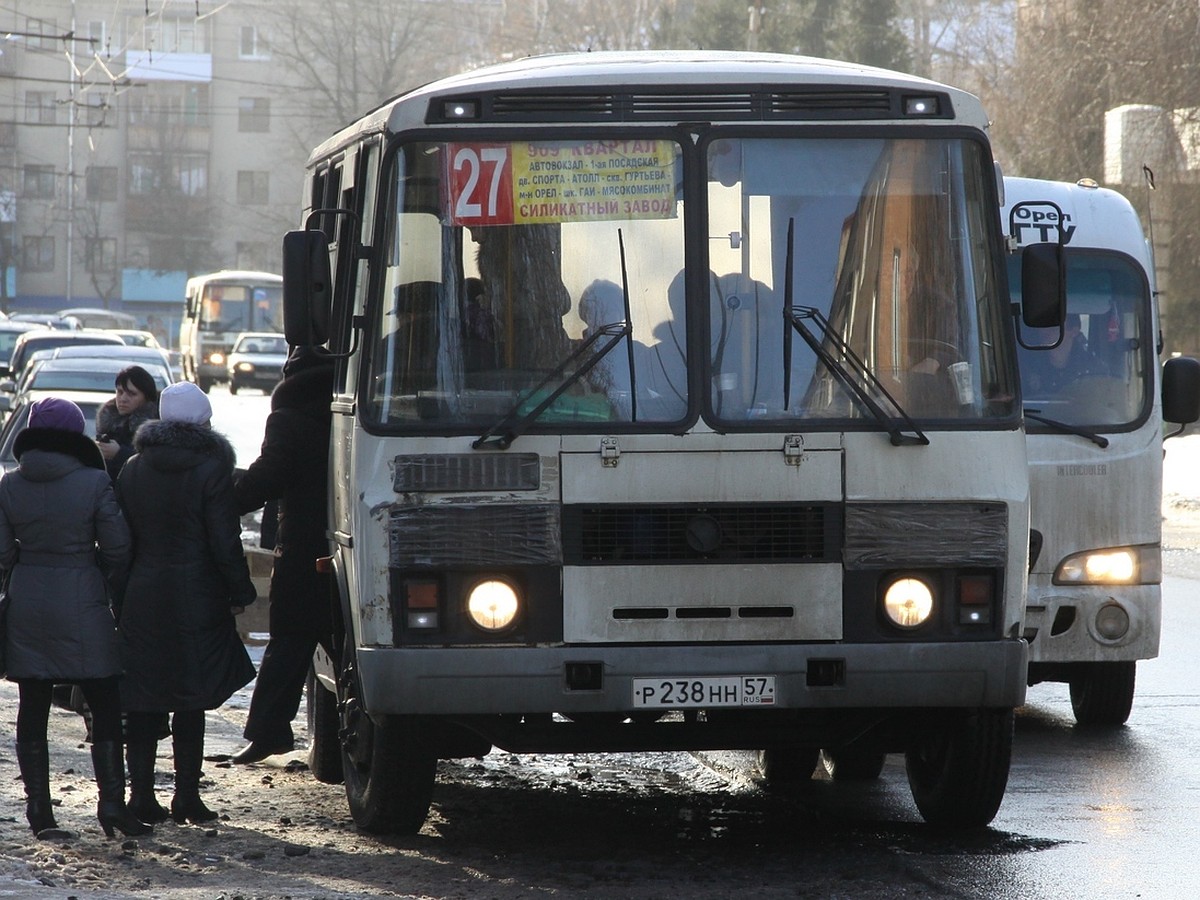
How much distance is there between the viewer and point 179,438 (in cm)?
705

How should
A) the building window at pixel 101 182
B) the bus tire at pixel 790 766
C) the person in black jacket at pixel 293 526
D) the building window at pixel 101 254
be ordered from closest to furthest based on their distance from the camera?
the person in black jacket at pixel 293 526, the bus tire at pixel 790 766, the building window at pixel 101 254, the building window at pixel 101 182

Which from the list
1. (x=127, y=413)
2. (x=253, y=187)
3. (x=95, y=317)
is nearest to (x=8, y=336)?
(x=95, y=317)

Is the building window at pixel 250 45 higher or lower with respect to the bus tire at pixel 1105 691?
higher

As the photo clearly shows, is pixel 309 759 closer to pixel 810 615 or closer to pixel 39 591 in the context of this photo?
pixel 39 591

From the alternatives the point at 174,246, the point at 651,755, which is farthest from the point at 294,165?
the point at 651,755

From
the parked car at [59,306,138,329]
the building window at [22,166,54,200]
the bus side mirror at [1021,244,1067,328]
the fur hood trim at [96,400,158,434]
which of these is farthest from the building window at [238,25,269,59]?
the bus side mirror at [1021,244,1067,328]

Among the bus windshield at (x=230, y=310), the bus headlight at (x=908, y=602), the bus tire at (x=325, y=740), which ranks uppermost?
the bus windshield at (x=230, y=310)

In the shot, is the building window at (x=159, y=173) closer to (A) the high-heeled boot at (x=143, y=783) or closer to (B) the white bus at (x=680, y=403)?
(A) the high-heeled boot at (x=143, y=783)

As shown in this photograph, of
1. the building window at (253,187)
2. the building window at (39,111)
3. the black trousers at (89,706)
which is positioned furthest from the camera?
the building window at (253,187)

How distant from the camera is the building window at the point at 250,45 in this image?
91.6 meters

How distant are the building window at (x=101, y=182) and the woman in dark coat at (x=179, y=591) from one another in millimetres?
85178

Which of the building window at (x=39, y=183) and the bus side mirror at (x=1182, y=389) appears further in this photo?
the building window at (x=39, y=183)

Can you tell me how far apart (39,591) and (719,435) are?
2.36 meters

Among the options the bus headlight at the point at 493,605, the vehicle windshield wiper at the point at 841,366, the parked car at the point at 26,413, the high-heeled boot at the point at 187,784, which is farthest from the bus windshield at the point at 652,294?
the parked car at the point at 26,413
